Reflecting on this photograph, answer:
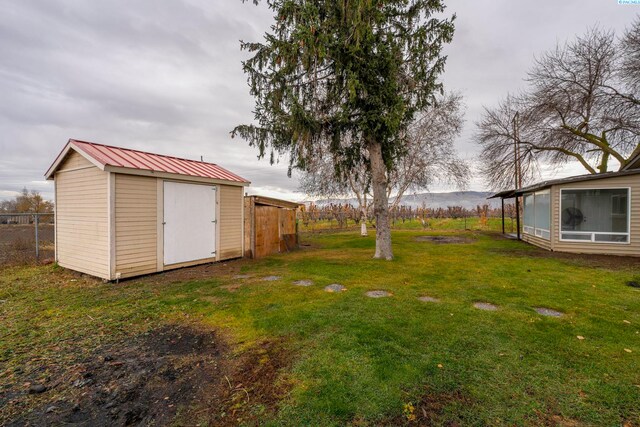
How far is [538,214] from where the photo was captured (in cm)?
1155

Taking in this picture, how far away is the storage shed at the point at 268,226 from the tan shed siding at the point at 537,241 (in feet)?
31.5

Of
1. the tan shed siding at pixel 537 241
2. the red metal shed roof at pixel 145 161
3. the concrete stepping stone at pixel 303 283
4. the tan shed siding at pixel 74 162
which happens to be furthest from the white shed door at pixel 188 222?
the tan shed siding at pixel 537 241

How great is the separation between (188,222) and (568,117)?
19123mm

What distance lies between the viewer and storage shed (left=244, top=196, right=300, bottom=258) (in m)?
9.24

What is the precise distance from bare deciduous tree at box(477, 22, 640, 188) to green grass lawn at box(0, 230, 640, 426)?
10649 millimetres

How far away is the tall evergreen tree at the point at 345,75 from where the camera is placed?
7059mm

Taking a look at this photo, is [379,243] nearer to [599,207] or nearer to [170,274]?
[170,274]

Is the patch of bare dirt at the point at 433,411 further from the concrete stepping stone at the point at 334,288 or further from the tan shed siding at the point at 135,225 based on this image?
the tan shed siding at the point at 135,225

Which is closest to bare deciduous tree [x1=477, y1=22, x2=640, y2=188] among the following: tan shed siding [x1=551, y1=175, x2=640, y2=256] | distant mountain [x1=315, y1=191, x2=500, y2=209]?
distant mountain [x1=315, y1=191, x2=500, y2=209]

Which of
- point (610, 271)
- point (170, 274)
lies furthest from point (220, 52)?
point (610, 271)

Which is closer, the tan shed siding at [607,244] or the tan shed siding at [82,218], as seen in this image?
the tan shed siding at [82,218]

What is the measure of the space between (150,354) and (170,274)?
13.8 ft

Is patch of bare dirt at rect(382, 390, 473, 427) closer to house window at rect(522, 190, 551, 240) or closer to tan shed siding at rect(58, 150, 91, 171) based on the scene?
tan shed siding at rect(58, 150, 91, 171)

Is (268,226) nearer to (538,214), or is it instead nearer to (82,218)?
(82,218)
